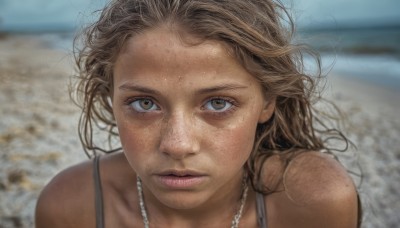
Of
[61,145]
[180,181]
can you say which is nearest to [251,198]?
[180,181]

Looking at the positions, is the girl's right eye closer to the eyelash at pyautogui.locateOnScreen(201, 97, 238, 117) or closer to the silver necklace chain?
the eyelash at pyautogui.locateOnScreen(201, 97, 238, 117)

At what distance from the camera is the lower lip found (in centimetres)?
177

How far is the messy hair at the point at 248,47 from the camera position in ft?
5.89

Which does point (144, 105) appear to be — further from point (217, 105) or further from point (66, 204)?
point (66, 204)

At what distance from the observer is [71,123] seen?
5.68m

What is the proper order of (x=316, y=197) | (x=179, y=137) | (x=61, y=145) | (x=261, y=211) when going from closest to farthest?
(x=179, y=137)
(x=316, y=197)
(x=261, y=211)
(x=61, y=145)

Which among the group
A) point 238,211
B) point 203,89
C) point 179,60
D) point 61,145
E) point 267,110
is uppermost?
point 179,60

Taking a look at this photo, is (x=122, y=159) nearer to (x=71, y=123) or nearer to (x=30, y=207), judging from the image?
(x=30, y=207)

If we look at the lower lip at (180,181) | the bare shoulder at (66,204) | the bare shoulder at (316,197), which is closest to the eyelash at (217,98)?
the lower lip at (180,181)

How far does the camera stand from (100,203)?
2318 millimetres

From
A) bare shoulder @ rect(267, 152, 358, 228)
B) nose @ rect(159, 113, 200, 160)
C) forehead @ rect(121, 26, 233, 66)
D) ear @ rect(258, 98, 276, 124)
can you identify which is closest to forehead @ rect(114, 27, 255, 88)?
forehead @ rect(121, 26, 233, 66)

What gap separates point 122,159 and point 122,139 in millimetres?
546

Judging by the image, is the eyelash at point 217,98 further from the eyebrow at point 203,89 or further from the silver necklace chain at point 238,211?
the silver necklace chain at point 238,211

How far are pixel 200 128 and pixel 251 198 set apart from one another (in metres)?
0.68
